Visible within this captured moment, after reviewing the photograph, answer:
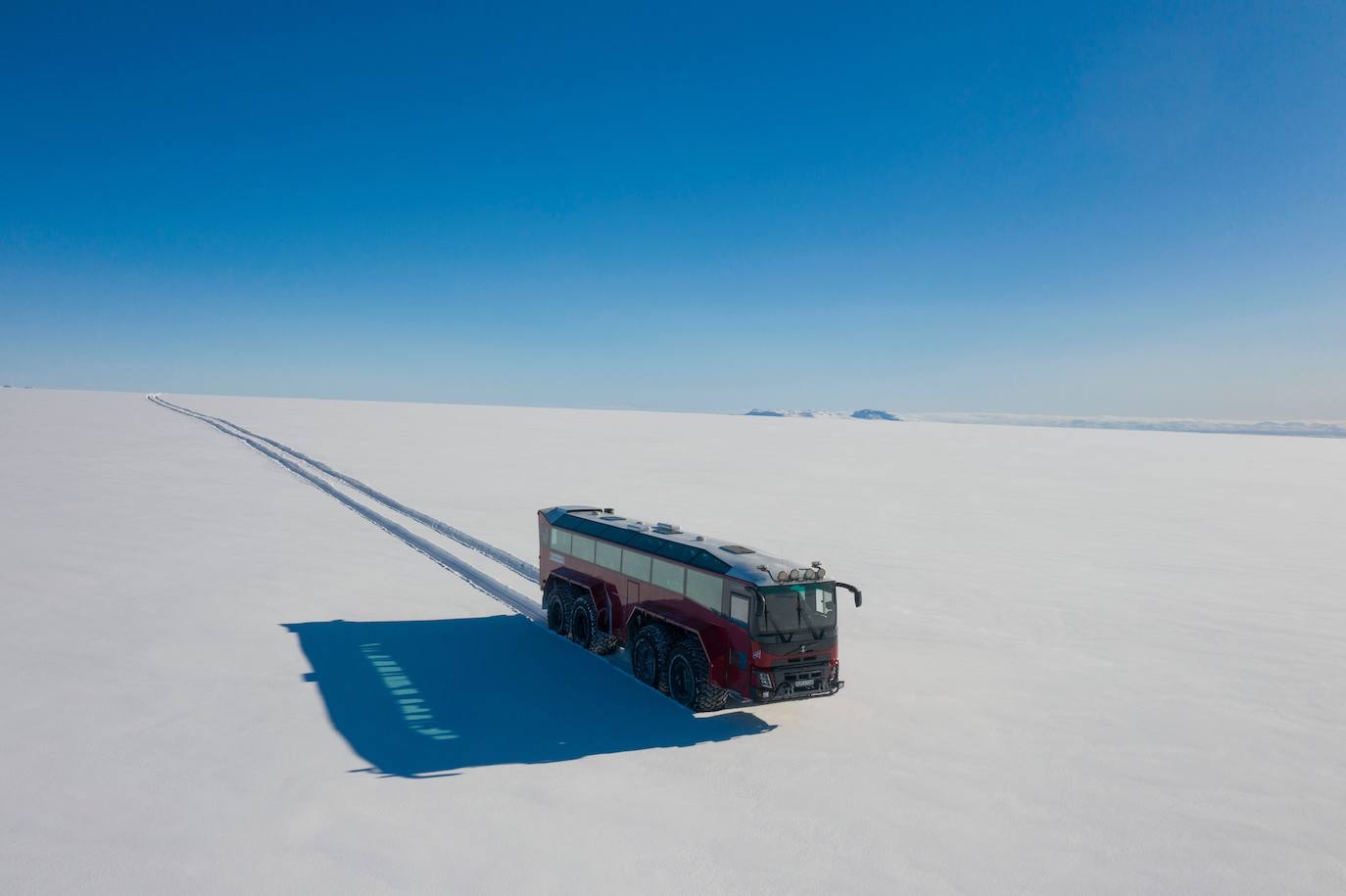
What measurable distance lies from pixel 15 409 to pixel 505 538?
300ft

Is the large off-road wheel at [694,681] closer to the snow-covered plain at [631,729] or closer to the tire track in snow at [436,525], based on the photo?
the snow-covered plain at [631,729]

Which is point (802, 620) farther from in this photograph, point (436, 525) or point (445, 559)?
point (436, 525)

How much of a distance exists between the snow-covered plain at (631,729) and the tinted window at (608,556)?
1.89 metres

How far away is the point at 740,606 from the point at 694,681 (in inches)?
59.1

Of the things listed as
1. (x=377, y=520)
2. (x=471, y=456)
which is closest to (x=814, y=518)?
(x=377, y=520)

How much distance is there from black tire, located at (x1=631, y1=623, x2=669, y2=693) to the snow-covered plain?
39 centimetres

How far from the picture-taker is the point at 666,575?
45.0 feet

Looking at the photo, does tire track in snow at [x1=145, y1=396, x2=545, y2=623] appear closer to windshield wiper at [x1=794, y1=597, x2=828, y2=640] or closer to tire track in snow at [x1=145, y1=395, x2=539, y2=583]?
tire track in snow at [x1=145, y1=395, x2=539, y2=583]

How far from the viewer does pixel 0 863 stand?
7961mm

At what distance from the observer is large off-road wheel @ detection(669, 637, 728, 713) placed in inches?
481

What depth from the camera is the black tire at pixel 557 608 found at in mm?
16219

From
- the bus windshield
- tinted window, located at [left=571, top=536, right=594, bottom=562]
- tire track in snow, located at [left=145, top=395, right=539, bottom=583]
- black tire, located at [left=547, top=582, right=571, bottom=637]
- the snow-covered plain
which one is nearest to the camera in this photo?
the snow-covered plain

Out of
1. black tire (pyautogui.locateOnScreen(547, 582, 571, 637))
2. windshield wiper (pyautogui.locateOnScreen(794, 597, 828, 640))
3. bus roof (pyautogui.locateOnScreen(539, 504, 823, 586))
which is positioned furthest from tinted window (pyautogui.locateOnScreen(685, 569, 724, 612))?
black tire (pyautogui.locateOnScreen(547, 582, 571, 637))

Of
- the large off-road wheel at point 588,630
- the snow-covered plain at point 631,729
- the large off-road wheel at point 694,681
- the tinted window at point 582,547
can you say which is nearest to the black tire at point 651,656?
the large off-road wheel at point 694,681
